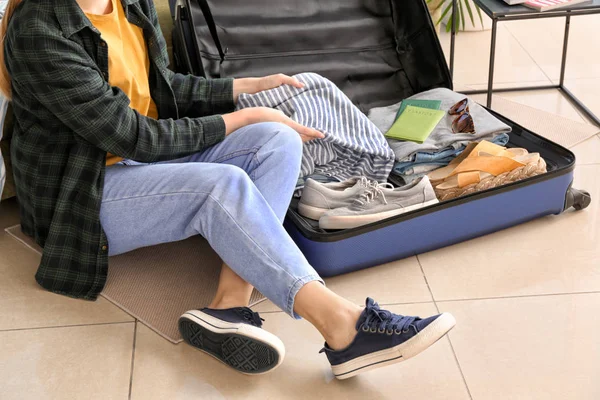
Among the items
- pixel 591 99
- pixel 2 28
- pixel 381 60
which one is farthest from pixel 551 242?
pixel 2 28

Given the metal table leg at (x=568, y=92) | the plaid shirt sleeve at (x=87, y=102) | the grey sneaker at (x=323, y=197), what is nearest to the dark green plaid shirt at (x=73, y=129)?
the plaid shirt sleeve at (x=87, y=102)

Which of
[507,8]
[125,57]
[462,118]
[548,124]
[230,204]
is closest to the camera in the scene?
[230,204]

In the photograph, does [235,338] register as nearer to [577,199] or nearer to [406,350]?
[406,350]

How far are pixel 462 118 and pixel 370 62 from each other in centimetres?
42

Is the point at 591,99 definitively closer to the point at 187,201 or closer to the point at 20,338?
the point at 187,201

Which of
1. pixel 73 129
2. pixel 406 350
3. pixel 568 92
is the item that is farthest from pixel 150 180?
pixel 568 92

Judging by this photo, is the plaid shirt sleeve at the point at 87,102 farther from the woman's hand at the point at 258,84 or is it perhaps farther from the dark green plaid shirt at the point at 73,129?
the woman's hand at the point at 258,84

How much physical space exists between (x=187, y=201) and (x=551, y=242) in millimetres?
957

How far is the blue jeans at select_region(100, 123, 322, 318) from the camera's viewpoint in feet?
5.09

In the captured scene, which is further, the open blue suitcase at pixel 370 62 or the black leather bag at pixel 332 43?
the black leather bag at pixel 332 43

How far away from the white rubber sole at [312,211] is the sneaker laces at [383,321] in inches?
15.9

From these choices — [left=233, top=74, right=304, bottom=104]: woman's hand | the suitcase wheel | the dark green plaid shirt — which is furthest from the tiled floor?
[left=233, top=74, right=304, bottom=104]: woman's hand

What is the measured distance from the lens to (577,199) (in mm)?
2084

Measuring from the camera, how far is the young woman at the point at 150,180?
152cm
